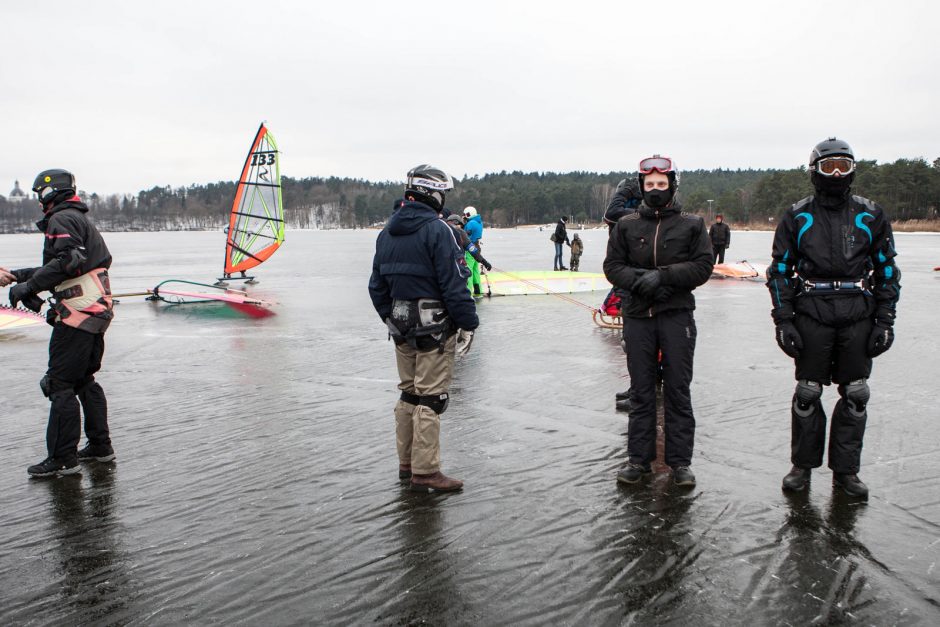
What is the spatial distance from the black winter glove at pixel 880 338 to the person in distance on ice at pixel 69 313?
464 cm

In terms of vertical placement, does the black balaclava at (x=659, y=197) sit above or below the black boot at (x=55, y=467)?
above

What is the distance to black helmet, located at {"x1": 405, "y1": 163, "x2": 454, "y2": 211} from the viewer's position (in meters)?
4.13

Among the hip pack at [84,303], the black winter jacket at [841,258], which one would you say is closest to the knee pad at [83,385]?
the hip pack at [84,303]

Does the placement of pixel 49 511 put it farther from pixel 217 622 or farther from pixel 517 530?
pixel 517 530

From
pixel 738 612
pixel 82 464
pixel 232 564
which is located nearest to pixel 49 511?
pixel 82 464

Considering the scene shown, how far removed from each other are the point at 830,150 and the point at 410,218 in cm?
237

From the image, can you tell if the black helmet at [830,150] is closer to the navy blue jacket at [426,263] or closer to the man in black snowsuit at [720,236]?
the navy blue jacket at [426,263]

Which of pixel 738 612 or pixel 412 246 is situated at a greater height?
pixel 412 246

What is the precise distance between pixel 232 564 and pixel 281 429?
2.20 metres

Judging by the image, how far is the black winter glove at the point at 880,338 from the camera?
3803 millimetres

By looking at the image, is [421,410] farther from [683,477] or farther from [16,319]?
[16,319]

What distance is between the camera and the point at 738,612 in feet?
9.12

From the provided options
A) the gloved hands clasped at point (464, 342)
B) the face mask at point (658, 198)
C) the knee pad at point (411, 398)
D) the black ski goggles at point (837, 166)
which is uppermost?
the black ski goggles at point (837, 166)

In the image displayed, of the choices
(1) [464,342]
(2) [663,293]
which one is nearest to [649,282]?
(2) [663,293]
